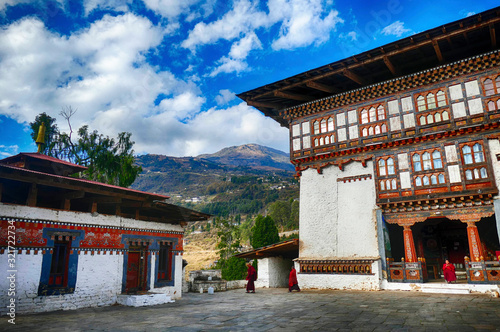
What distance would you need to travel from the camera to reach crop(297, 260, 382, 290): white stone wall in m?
14.8

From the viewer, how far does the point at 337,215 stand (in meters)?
16.7

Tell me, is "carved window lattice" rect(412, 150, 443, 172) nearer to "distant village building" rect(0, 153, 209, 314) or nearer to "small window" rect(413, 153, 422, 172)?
"small window" rect(413, 153, 422, 172)

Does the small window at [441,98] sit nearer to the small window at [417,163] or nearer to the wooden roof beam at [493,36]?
the small window at [417,163]

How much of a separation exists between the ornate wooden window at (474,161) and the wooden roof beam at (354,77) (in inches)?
219

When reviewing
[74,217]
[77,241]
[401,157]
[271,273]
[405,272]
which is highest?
[401,157]

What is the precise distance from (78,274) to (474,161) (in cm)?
1530

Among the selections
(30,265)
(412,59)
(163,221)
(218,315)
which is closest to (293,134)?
(412,59)

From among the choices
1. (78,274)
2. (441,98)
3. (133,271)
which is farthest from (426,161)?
(78,274)

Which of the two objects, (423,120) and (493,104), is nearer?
(493,104)

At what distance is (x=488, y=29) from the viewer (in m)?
13.8

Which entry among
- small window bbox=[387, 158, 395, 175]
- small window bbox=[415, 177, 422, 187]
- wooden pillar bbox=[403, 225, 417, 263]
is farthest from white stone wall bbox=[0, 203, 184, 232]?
small window bbox=[415, 177, 422, 187]

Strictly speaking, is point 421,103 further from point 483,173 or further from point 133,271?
point 133,271

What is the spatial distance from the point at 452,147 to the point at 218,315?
11735mm

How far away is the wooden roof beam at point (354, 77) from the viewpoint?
16281 mm
